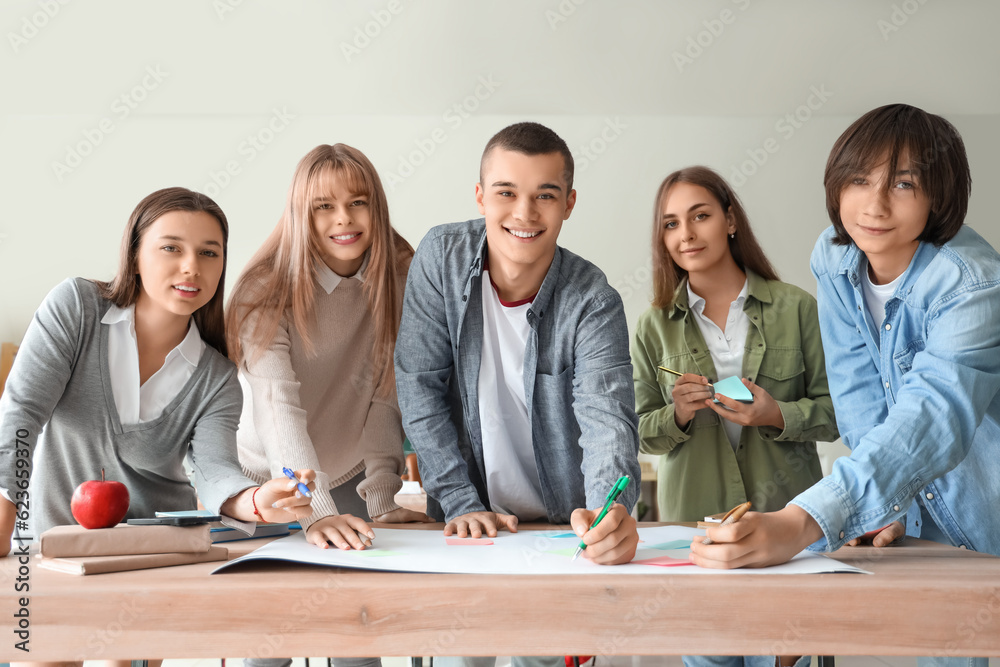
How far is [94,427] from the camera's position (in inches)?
53.7

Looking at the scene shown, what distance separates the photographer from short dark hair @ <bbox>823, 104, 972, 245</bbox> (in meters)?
1.25

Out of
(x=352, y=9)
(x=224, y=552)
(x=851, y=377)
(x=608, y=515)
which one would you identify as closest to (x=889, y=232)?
(x=851, y=377)

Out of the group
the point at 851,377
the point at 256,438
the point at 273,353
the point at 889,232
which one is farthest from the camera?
the point at 256,438

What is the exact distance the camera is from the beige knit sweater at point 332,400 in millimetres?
1645

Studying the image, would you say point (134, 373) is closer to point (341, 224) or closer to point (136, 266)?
point (136, 266)

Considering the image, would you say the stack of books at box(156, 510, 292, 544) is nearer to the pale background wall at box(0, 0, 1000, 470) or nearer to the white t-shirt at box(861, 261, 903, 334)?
the white t-shirt at box(861, 261, 903, 334)

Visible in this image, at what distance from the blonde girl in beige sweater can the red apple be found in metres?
0.61

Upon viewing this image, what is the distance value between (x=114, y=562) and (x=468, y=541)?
0.48m

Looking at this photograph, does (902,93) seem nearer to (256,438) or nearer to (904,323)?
(904,323)

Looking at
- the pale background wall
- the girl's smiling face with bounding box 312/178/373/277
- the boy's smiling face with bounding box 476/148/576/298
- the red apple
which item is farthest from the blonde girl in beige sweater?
the pale background wall

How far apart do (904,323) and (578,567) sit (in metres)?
0.74

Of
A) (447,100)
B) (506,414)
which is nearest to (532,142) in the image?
(506,414)

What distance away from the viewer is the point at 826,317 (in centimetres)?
Answer: 145

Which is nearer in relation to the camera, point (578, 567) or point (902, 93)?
point (578, 567)
